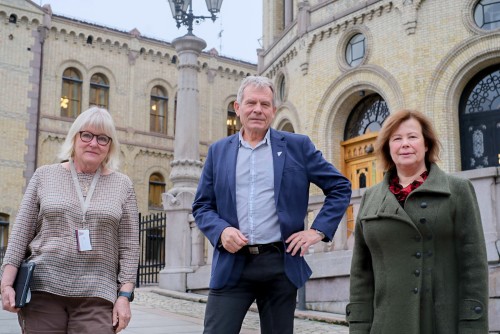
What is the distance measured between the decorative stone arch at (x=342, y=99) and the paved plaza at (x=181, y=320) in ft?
30.3

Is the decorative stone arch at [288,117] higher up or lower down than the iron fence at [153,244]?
higher up

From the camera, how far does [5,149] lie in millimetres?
28188

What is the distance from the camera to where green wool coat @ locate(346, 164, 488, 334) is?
2998mm

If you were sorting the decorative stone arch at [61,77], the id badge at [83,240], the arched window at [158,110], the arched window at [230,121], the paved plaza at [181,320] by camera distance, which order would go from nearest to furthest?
the id badge at [83,240], the paved plaza at [181,320], the decorative stone arch at [61,77], the arched window at [158,110], the arched window at [230,121]

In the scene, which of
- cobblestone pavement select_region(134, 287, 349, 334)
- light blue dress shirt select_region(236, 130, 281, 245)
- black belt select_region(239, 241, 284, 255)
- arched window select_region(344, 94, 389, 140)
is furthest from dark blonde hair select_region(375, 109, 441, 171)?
arched window select_region(344, 94, 389, 140)

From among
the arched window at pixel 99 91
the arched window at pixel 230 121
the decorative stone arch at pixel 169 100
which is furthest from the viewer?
the arched window at pixel 230 121

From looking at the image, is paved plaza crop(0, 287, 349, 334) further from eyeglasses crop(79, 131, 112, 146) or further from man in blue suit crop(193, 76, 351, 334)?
eyeglasses crop(79, 131, 112, 146)

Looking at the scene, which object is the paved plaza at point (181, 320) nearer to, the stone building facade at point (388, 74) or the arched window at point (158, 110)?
the stone building facade at point (388, 74)

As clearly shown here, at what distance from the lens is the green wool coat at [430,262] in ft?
9.84

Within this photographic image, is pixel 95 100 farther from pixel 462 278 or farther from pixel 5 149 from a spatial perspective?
pixel 462 278

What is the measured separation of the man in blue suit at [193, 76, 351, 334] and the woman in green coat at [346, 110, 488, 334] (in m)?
0.36

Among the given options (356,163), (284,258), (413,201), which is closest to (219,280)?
(284,258)

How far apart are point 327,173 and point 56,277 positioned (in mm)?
1558

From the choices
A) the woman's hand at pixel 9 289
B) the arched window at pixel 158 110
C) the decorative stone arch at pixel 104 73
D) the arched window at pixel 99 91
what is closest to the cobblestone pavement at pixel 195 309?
the woman's hand at pixel 9 289
